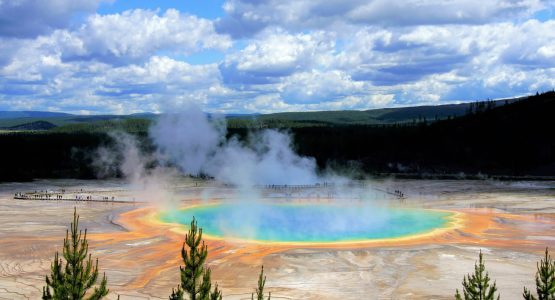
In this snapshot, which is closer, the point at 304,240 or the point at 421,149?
the point at 304,240

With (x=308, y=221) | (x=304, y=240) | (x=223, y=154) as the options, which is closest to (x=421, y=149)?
(x=223, y=154)

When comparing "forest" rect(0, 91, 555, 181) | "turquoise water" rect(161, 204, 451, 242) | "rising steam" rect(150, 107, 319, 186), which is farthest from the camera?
"forest" rect(0, 91, 555, 181)

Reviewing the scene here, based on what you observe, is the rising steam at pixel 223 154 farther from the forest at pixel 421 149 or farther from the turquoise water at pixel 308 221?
the turquoise water at pixel 308 221

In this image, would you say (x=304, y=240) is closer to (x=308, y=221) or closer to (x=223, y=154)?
(x=308, y=221)

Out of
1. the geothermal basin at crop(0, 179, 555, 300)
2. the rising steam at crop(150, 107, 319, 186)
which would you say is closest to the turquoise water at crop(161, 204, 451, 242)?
the geothermal basin at crop(0, 179, 555, 300)

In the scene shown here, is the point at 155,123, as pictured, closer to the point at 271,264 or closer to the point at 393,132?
the point at 393,132

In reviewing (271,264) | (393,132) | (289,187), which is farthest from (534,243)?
(393,132)

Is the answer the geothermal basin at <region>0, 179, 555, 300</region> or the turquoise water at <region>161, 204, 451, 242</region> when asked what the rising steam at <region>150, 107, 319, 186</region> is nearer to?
the geothermal basin at <region>0, 179, 555, 300</region>

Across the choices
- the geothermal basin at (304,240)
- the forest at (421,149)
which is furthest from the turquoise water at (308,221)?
the forest at (421,149)
